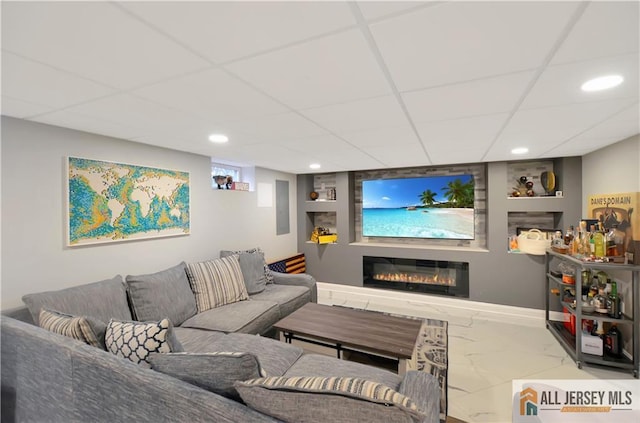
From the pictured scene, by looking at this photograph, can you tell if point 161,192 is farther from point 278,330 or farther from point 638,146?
point 638,146

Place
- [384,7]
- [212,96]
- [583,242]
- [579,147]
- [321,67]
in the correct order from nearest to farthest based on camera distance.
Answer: [384,7], [321,67], [212,96], [583,242], [579,147]

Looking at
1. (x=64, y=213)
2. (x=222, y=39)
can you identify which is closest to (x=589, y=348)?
(x=222, y=39)

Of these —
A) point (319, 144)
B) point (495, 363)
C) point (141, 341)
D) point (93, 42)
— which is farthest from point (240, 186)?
point (495, 363)

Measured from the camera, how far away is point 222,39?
3.27 feet

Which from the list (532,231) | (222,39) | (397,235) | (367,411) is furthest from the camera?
(397,235)

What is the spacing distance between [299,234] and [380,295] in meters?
1.81

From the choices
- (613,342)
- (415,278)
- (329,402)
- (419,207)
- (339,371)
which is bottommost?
(613,342)

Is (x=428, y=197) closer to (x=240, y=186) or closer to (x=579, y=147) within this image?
(x=579, y=147)

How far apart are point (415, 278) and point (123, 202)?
13.1ft

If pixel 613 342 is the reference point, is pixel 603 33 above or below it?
above

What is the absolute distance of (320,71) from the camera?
48.8 inches

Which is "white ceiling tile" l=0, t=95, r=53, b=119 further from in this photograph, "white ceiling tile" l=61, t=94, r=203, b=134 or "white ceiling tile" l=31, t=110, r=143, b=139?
"white ceiling tile" l=61, t=94, r=203, b=134

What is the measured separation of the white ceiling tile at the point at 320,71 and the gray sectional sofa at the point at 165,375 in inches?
48.1

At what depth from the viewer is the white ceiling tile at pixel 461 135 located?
6.54 ft
